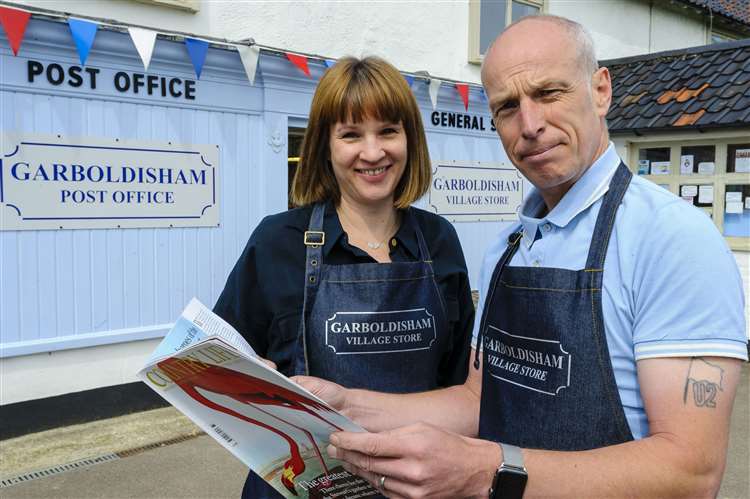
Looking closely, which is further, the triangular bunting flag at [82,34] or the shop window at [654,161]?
the shop window at [654,161]

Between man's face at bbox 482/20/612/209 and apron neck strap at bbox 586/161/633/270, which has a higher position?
man's face at bbox 482/20/612/209

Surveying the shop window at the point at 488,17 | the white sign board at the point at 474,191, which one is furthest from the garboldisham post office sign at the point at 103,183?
the shop window at the point at 488,17

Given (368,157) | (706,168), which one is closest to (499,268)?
(368,157)

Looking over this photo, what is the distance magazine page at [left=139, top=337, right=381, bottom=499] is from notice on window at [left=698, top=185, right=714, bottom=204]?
700 centimetres

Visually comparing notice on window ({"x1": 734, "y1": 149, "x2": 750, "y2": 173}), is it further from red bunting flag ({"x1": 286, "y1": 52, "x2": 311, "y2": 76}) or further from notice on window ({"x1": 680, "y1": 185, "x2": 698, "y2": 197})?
red bunting flag ({"x1": 286, "y1": 52, "x2": 311, "y2": 76})

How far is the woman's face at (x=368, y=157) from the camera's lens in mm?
1946

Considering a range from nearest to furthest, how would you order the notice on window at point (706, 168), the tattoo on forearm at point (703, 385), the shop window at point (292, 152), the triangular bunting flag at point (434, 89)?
the tattoo on forearm at point (703, 385) → the shop window at point (292, 152) → the triangular bunting flag at point (434, 89) → the notice on window at point (706, 168)

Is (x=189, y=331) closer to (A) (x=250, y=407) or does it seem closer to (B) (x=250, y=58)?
(A) (x=250, y=407)

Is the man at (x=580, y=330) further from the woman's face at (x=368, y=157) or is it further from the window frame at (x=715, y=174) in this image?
the window frame at (x=715, y=174)

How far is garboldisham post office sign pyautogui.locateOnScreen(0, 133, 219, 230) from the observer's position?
4.28 meters

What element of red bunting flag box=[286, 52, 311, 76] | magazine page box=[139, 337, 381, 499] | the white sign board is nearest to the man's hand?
magazine page box=[139, 337, 381, 499]

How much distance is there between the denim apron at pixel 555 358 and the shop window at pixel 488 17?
6.49m

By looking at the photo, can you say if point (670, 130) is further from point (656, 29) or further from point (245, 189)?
point (245, 189)

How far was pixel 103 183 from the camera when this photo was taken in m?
4.61
